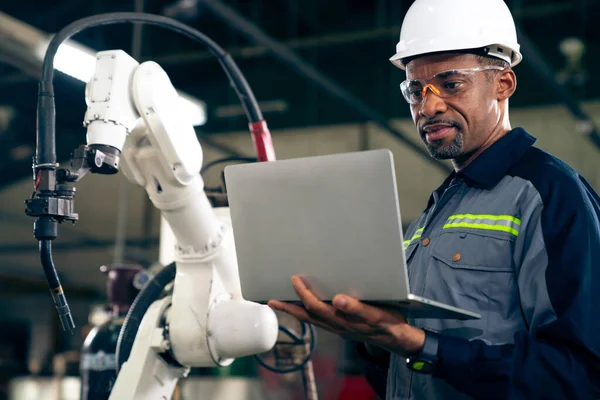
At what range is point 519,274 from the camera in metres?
1.41

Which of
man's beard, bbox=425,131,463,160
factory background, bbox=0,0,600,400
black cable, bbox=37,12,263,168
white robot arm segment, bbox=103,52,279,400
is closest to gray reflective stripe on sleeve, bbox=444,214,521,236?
man's beard, bbox=425,131,463,160

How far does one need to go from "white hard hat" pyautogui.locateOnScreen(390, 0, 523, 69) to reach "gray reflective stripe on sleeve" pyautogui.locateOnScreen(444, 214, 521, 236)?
15.1 inches

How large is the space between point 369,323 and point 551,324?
32 centimetres

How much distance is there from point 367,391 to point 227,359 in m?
4.00

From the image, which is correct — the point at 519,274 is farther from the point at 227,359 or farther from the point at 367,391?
the point at 367,391

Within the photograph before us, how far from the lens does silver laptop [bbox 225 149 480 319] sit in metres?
1.26

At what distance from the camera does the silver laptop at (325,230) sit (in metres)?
1.26

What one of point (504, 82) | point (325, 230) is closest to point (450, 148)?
point (504, 82)

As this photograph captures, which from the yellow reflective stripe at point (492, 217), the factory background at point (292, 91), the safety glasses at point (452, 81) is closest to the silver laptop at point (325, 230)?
the yellow reflective stripe at point (492, 217)

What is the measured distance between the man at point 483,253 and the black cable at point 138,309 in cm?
64

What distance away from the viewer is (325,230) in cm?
133

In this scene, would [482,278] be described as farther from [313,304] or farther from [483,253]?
[313,304]

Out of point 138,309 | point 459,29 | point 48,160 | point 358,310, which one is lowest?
point 138,309

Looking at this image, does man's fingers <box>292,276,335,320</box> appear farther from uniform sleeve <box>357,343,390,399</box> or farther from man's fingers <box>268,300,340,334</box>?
uniform sleeve <box>357,343,390,399</box>
